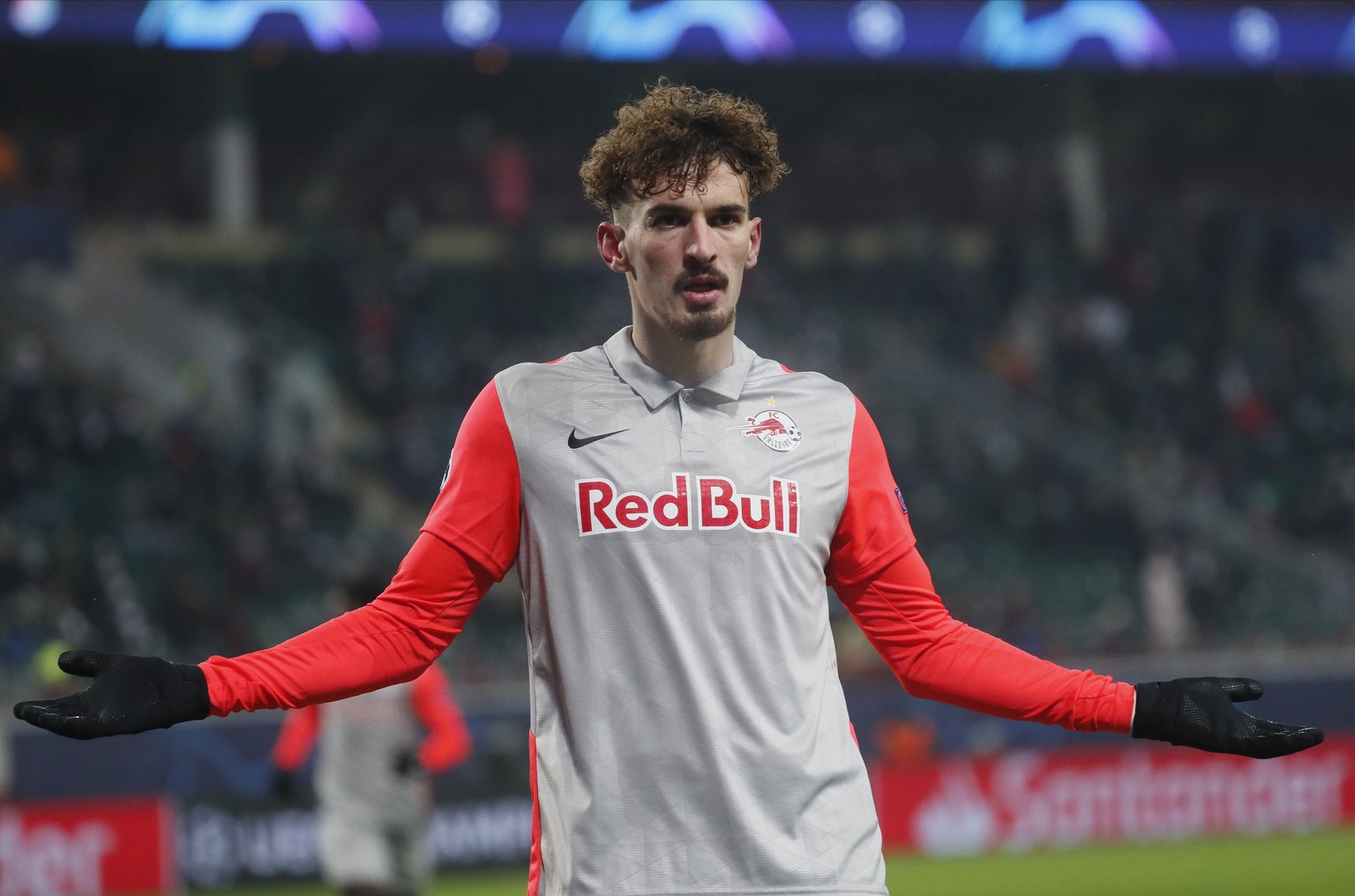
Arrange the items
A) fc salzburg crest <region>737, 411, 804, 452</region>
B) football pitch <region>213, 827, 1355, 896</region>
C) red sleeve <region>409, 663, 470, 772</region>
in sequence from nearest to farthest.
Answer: fc salzburg crest <region>737, 411, 804, 452</region>, red sleeve <region>409, 663, 470, 772</region>, football pitch <region>213, 827, 1355, 896</region>

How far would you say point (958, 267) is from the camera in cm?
2314

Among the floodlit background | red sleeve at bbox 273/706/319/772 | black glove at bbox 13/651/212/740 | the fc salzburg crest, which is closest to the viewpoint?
black glove at bbox 13/651/212/740

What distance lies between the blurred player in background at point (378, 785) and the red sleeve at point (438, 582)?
535 centimetres

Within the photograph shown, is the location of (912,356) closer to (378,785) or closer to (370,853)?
(378,785)

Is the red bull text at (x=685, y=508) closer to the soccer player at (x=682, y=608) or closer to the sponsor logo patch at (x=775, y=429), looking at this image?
the soccer player at (x=682, y=608)

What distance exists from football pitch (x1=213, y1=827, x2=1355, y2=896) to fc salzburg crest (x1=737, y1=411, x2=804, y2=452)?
810 centimetres

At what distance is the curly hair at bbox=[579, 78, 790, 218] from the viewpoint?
9.18 feet

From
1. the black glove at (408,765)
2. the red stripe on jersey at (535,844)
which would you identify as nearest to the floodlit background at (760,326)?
the black glove at (408,765)

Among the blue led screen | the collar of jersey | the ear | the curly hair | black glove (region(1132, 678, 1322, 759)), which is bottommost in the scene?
black glove (region(1132, 678, 1322, 759))

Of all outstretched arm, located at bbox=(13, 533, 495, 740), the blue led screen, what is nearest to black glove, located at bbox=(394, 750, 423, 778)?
outstretched arm, located at bbox=(13, 533, 495, 740)

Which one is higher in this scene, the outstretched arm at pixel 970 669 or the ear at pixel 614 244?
the ear at pixel 614 244

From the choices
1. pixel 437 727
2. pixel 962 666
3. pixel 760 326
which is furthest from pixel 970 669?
pixel 760 326

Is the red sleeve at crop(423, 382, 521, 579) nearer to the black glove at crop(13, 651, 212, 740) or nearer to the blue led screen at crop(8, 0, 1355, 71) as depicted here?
the black glove at crop(13, 651, 212, 740)

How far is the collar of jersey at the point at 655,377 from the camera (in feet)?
9.48
